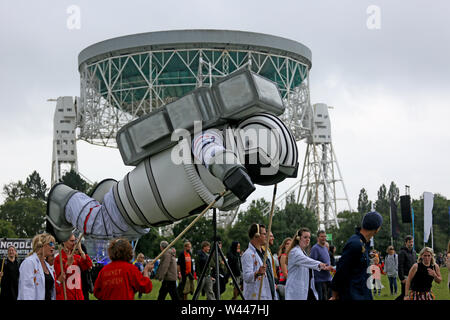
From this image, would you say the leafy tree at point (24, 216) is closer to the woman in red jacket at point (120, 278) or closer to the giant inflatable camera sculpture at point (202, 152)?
the giant inflatable camera sculpture at point (202, 152)

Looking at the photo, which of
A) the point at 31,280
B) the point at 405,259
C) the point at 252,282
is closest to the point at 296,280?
the point at 252,282

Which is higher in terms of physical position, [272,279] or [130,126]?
[130,126]

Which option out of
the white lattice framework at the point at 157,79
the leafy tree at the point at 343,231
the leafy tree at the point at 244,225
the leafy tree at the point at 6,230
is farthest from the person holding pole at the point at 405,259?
the leafy tree at the point at 6,230

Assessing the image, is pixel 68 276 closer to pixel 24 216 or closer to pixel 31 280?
pixel 31 280

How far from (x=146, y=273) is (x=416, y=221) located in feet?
296

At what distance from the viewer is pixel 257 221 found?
61.1 m

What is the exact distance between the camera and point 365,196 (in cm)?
10712

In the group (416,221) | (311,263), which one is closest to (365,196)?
(416,221)

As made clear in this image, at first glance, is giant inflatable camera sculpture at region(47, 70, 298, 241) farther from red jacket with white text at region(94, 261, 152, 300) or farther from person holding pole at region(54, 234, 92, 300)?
red jacket with white text at region(94, 261, 152, 300)

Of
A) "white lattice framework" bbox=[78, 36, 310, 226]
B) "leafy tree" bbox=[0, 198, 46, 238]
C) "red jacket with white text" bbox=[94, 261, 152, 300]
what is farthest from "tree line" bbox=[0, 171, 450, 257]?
"red jacket with white text" bbox=[94, 261, 152, 300]

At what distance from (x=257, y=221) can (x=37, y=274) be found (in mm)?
52343

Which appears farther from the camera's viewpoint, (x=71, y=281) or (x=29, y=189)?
(x=29, y=189)
